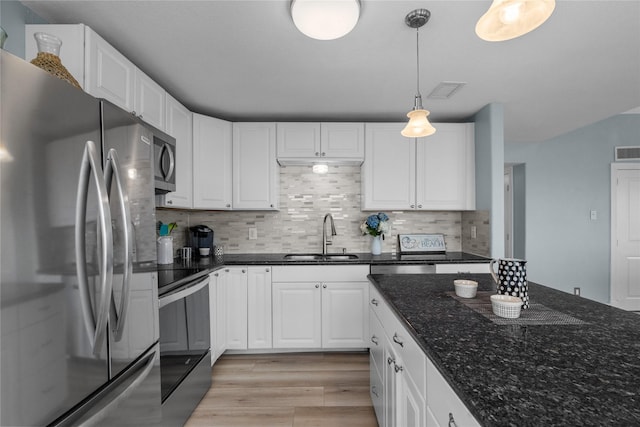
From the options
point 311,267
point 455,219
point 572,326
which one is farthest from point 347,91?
point 572,326

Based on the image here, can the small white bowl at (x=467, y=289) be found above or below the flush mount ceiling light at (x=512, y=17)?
below

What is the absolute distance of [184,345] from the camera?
1.93m

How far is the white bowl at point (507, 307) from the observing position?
3.61ft

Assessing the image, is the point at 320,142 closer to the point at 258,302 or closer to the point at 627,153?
the point at 258,302

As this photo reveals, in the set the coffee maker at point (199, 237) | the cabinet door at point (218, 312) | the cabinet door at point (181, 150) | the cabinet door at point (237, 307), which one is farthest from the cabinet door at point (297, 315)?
the cabinet door at point (181, 150)

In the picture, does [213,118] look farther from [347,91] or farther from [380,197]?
[380,197]

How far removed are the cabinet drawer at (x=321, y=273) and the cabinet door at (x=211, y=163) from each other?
0.90 m

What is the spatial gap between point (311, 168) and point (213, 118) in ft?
3.78

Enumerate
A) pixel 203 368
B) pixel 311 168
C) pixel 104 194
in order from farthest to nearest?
1. pixel 311 168
2. pixel 203 368
3. pixel 104 194

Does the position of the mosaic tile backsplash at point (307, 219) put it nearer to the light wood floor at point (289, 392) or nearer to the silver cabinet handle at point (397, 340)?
the light wood floor at point (289, 392)

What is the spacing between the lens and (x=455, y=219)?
3.50 metres

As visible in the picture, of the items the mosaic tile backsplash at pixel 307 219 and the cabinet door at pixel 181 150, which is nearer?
the cabinet door at pixel 181 150

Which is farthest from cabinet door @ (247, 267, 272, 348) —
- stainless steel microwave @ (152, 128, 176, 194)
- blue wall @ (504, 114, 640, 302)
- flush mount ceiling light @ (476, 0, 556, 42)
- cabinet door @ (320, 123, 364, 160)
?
blue wall @ (504, 114, 640, 302)

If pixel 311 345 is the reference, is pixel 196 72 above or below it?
above
